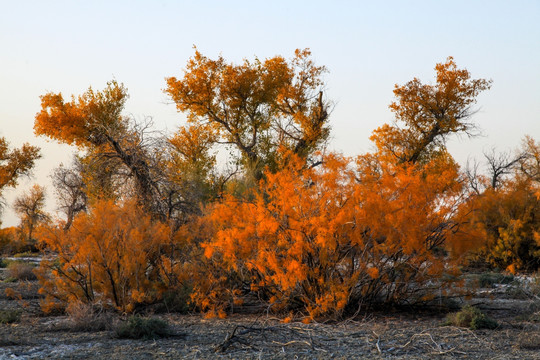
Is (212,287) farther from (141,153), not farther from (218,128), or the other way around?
(218,128)

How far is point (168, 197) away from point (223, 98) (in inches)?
661

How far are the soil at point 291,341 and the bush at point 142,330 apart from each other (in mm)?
105

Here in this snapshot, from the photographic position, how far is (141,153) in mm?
13734

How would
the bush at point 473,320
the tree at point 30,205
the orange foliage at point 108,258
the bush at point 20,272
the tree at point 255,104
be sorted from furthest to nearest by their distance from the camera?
the tree at point 30,205, the tree at point 255,104, the bush at point 20,272, the orange foliage at point 108,258, the bush at point 473,320

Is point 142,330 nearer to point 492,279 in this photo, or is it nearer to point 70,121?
point 492,279

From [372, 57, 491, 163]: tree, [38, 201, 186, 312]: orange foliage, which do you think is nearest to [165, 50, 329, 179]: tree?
[372, 57, 491, 163]: tree

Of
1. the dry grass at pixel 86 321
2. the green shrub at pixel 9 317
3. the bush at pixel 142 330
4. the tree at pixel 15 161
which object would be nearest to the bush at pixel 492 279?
the bush at pixel 142 330

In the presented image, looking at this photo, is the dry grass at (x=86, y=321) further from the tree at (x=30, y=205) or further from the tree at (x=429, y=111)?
the tree at (x=30, y=205)

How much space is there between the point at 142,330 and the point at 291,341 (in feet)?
6.51

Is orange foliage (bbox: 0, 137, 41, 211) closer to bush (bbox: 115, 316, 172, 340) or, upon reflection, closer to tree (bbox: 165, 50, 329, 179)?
tree (bbox: 165, 50, 329, 179)

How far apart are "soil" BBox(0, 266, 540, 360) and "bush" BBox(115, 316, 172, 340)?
0.34 ft

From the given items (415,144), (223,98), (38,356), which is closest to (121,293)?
(38,356)

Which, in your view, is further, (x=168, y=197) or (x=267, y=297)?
(x=168, y=197)

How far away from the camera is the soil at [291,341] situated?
6.81 m
